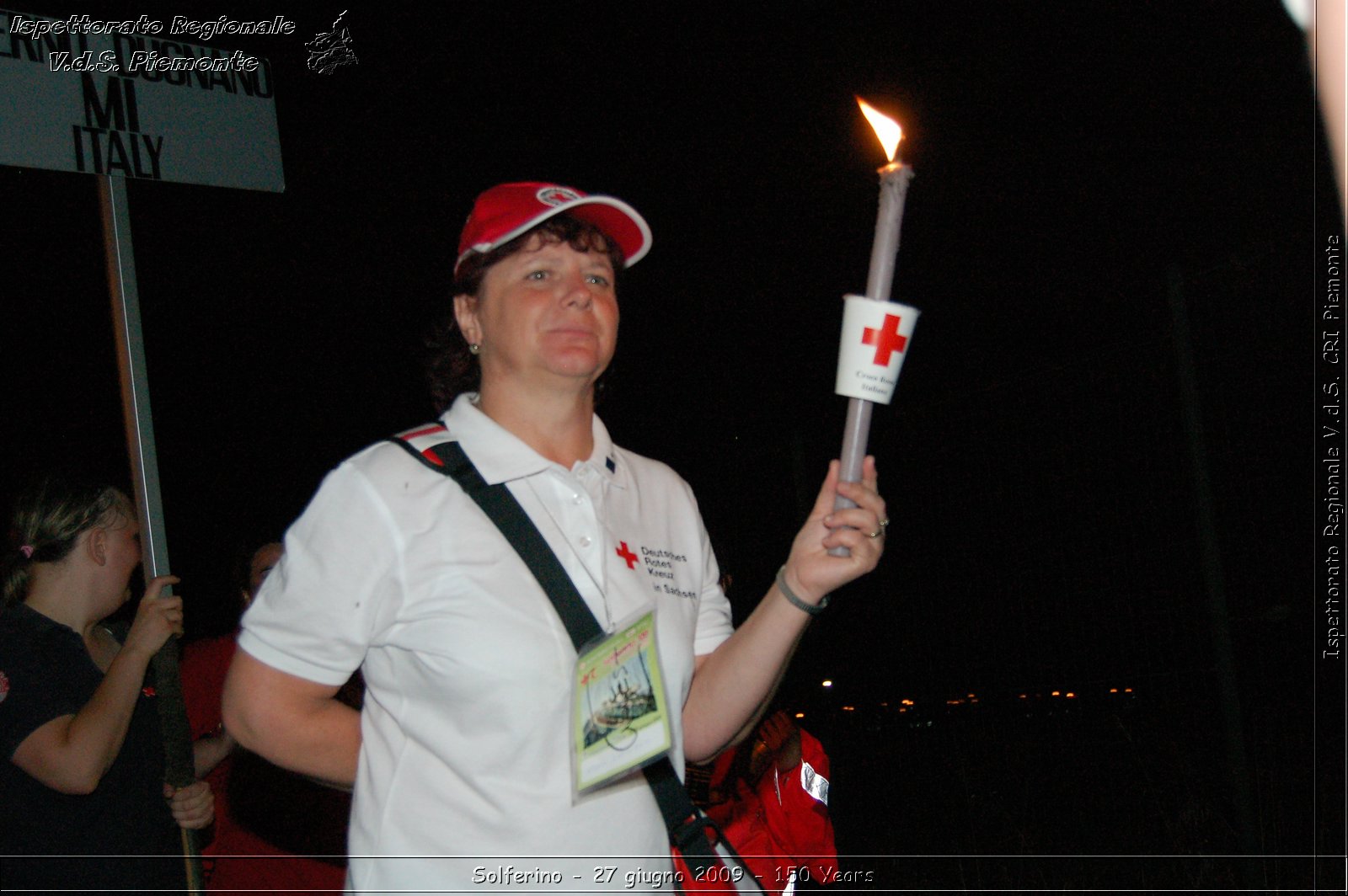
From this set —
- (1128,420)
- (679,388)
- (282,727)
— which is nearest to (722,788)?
(282,727)

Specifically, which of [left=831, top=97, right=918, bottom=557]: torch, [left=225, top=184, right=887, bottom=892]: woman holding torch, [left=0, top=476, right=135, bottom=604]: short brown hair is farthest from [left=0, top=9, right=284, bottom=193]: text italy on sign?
[left=831, top=97, right=918, bottom=557]: torch

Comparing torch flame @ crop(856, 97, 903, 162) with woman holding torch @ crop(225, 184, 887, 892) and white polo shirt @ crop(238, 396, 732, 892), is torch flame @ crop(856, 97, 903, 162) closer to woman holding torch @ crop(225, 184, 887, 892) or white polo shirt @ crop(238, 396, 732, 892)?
woman holding torch @ crop(225, 184, 887, 892)

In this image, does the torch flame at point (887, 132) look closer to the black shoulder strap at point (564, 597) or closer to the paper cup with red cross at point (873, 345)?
the paper cup with red cross at point (873, 345)

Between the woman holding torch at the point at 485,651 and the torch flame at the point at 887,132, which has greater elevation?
the torch flame at the point at 887,132

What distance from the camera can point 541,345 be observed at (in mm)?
2176

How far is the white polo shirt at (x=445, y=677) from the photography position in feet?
5.98

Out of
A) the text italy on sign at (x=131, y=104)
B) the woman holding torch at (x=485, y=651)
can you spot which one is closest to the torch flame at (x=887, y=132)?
the woman holding torch at (x=485, y=651)

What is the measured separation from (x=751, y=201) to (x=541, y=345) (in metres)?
9.12

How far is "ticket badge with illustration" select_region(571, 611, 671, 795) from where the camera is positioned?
1719 millimetres

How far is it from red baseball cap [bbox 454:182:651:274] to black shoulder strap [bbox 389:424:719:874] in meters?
0.51

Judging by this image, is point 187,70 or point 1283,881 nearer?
point 187,70

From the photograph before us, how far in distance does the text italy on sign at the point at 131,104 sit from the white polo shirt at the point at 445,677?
1.66m

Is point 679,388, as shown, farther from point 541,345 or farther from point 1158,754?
point 541,345

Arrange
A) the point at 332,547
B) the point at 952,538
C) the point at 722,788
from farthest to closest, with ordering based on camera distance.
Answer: the point at 952,538 → the point at 722,788 → the point at 332,547
